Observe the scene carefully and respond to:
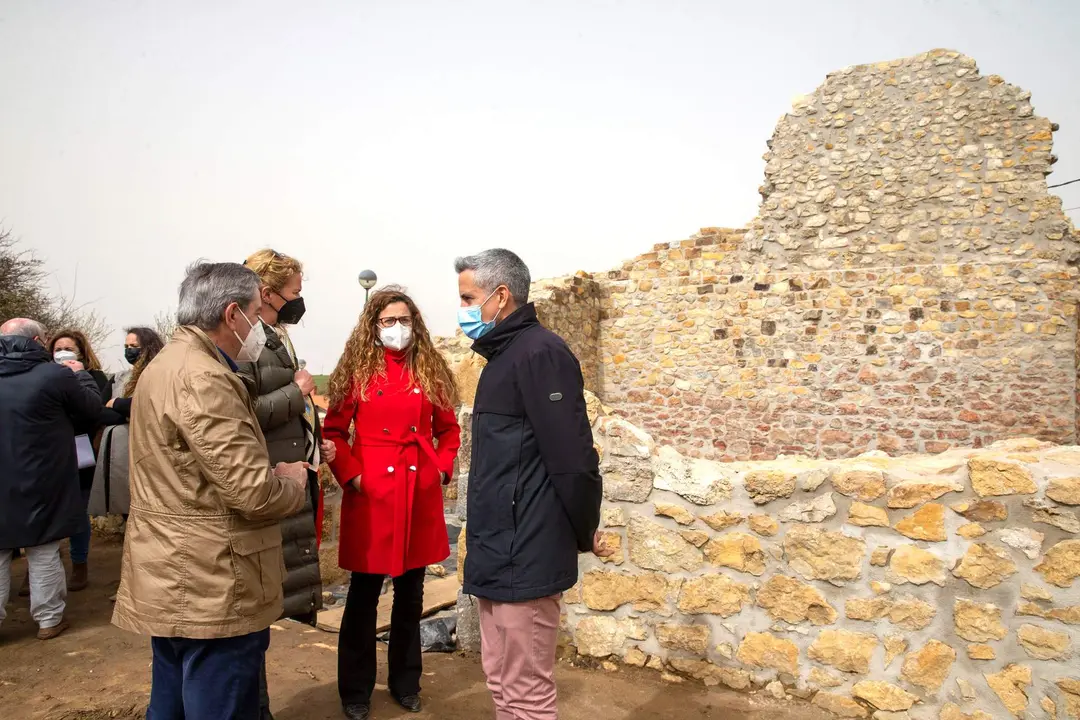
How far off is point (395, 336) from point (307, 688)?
5.55 feet

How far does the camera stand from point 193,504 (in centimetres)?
208

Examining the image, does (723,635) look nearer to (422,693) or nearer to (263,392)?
(422,693)

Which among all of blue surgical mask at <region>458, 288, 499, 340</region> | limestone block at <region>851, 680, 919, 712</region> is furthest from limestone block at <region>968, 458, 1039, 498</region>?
blue surgical mask at <region>458, 288, 499, 340</region>

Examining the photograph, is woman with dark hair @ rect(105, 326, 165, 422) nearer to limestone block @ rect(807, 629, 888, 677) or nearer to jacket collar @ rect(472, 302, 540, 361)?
jacket collar @ rect(472, 302, 540, 361)

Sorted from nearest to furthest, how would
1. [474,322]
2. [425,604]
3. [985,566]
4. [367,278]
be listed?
1. [474,322]
2. [985,566]
3. [425,604]
4. [367,278]

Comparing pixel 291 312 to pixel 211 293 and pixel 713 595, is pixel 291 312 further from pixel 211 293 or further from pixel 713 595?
pixel 713 595

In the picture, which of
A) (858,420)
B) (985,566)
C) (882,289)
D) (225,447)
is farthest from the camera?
(858,420)

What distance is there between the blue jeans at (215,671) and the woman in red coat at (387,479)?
84 cm

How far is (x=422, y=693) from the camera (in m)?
3.38

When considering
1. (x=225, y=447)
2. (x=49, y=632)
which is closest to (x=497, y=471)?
(x=225, y=447)

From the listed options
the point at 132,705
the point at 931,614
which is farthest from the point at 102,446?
the point at 931,614

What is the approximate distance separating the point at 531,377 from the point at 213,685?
1281 millimetres

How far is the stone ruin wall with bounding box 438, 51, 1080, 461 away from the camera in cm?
852

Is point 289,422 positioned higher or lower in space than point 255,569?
higher
